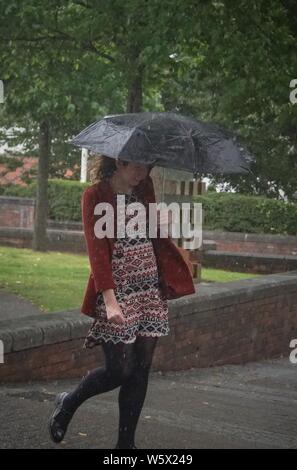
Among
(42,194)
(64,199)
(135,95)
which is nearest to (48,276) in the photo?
(135,95)

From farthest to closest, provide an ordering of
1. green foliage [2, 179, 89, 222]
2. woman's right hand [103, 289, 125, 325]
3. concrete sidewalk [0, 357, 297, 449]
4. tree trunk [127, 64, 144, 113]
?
green foliage [2, 179, 89, 222], tree trunk [127, 64, 144, 113], concrete sidewalk [0, 357, 297, 449], woman's right hand [103, 289, 125, 325]

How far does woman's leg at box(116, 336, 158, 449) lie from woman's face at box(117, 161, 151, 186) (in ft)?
2.75

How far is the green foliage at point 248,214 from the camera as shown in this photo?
20828 millimetres

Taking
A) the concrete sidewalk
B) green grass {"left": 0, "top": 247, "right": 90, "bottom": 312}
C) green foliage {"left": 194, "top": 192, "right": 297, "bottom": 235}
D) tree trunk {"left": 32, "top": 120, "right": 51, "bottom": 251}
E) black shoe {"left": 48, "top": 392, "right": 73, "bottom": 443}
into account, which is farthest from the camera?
green foliage {"left": 194, "top": 192, "right": 297, "bottom": 235}

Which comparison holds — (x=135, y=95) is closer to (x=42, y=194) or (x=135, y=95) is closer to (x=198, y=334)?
(x=198, y=334)

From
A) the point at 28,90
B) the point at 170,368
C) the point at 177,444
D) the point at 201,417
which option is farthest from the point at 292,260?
the point at 177,444

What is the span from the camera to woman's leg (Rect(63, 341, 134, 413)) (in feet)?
14.0

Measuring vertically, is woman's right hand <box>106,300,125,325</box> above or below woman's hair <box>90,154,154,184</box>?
below

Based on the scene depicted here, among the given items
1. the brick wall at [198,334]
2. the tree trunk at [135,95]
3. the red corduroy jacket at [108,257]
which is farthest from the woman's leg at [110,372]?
the tree trunk at [135,95]

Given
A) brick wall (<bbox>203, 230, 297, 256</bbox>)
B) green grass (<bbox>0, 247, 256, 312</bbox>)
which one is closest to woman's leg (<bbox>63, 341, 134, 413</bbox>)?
green grass (<bbox>0, 247, 256, 312</bbox>)

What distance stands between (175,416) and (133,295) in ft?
5.30

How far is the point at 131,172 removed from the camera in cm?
434

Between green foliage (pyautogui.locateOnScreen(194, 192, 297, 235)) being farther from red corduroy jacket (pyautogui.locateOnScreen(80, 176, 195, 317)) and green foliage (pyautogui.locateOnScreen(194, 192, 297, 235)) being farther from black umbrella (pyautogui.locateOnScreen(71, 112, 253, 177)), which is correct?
red corduroy jacket (pyautogui.locateOnScreen(80, 176, 195, 317))

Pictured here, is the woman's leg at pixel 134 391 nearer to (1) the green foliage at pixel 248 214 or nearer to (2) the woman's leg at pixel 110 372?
(2) the woman's leg at pixel 110 372
